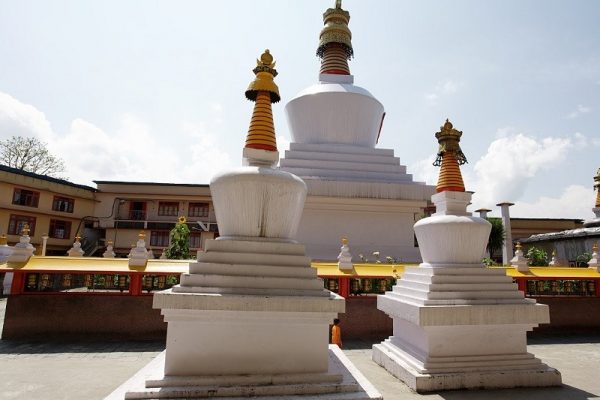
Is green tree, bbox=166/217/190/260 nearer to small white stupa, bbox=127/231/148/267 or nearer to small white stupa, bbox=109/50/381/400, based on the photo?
small white stupa, bbox=127/231/148/267

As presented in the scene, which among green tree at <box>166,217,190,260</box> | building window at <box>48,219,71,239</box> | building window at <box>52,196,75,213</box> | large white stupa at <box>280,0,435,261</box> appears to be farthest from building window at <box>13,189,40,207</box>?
large white stupa at <box>280,0,435,261</box>

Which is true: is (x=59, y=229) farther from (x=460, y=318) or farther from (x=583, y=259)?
(x=583, y=259)

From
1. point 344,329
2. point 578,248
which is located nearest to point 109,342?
point 344,329

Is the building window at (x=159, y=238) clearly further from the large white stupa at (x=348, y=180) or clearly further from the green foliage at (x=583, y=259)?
the green foliage at (x=583, y=259)

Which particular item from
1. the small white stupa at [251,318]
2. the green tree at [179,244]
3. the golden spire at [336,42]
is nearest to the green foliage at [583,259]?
the golden spire at [336,42]

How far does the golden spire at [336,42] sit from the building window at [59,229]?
79.1 ft

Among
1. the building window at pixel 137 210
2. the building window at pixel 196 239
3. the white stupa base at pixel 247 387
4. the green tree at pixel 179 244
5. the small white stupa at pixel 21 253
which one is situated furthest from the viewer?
the building window at pixel 137 210

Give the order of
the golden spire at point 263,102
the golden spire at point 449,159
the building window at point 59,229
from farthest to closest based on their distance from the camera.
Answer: the building window at point 59,229 < the golden spire at point 449,159 < the golden spire at point 263,102

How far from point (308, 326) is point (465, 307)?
3.41 m

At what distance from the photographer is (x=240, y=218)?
557 centimetres

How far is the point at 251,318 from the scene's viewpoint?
491 centimetres

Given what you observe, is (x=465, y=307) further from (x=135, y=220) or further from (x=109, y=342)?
(x=135, y=220)

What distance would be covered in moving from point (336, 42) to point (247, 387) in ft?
63.3

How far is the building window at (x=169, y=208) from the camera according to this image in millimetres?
31891
